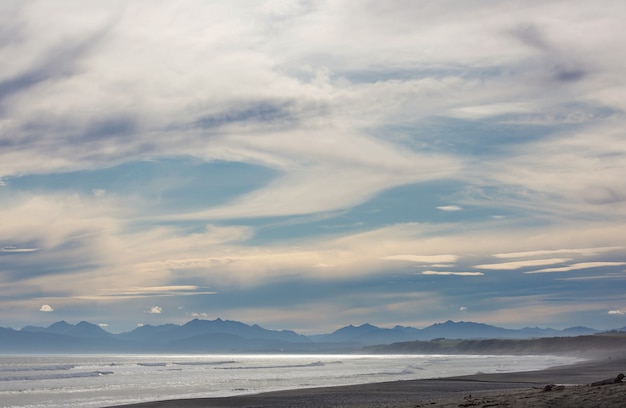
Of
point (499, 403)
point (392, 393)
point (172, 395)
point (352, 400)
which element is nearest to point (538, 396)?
point (499, 403)

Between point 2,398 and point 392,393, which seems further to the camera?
point 2,398

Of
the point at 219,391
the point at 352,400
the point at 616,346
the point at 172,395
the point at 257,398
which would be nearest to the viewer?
the point at 352,400

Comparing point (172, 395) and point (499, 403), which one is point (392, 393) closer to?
point (172, 395)

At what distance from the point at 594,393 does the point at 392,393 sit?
2813 cm

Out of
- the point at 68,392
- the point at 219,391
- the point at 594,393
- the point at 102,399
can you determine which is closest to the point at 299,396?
the point at 219,391

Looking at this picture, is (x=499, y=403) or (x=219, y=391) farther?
(x=219, y=391)

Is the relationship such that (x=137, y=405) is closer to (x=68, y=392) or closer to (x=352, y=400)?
(x=352, y=400)

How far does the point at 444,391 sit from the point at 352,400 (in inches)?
449

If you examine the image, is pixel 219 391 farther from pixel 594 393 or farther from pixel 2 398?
pixel 594 393

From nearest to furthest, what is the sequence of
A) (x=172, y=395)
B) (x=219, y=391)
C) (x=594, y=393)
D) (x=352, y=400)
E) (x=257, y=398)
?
1. (x=594, y=393)
2. (x=352, y=400)
3. (x=257, y=398)
4. (x=172, y=395)
5. (x=219, y=391)

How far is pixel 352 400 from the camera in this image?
49.2m

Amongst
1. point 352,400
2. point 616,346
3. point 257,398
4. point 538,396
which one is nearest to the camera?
point 538,396

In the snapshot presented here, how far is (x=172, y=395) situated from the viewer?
5981 cm

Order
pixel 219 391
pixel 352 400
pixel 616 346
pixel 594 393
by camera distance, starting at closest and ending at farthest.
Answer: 1. pixel 594 393
2. pixel 352 400
3. pixel 219 391
4. pixel 616 346
